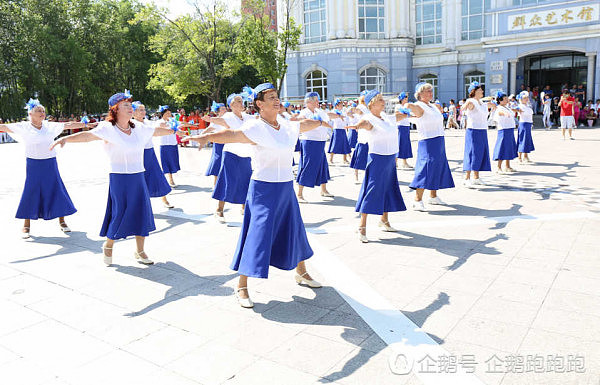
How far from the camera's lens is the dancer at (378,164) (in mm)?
6191

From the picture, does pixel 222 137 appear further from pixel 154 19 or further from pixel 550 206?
pixel 154 19

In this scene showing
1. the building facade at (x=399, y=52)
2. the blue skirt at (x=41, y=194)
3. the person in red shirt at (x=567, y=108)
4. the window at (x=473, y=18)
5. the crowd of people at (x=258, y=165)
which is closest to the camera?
the crowd of people at (x=258, y=165)

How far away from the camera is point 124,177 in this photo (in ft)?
17.9

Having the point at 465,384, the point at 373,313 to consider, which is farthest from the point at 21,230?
the point at 465,384

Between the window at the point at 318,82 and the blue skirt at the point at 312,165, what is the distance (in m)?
21.2

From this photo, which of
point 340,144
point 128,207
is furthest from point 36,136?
point 340,144

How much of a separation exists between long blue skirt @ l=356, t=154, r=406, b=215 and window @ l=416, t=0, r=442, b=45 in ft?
86.2

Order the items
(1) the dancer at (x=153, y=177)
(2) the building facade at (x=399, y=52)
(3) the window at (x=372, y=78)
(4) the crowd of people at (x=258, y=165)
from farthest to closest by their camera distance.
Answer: (3) the window at (x=372, y=78) → (2) the building facade at (x=399, y=52) → (1) the dancer at (x=153, y=177) → (4) the crowd of people at (x=258, y=165)

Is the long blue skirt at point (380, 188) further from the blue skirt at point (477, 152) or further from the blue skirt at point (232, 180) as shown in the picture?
the blue skirt at point (477, 152)

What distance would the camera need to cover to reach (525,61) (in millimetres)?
27250

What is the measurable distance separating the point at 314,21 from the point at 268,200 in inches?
1088

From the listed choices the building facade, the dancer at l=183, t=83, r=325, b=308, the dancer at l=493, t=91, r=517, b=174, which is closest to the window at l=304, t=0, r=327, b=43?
the building facade

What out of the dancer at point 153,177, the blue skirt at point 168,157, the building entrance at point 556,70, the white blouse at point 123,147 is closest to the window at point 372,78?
the building entrance at point 556,70

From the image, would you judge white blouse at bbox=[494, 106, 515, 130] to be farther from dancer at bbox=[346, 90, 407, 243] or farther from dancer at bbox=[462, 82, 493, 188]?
dancer at bbox=[346, 90, 407, 243]
